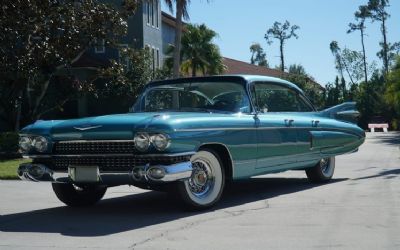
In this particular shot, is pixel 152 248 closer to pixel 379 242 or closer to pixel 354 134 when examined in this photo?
pixel 379 242

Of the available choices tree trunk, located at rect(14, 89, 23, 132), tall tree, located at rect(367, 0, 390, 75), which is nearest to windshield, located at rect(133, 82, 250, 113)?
tree trunk, located at rect(14, 89, 23, 132)

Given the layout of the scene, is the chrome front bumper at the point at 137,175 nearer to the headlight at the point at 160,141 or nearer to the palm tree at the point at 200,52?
the headlight at the point at 160,141

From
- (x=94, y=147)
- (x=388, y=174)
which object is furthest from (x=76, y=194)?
(x=388, y=174)

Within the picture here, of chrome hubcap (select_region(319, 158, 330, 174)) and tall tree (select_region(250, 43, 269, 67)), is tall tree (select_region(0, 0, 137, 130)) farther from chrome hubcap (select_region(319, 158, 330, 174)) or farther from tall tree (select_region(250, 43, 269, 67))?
tall tree (select_region(250, 43, 269, 67))

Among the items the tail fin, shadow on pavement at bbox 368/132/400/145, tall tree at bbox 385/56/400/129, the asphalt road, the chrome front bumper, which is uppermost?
tall tree at bbox 385/56/400/129

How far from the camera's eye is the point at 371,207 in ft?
24.1

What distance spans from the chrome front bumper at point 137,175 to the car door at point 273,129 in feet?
5.50

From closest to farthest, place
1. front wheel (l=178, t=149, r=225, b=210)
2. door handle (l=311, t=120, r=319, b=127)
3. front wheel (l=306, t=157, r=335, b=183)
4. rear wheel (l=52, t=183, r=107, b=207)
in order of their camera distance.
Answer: front wheel (l=178, t=149, r=225, b=210)
rear wheel (l=52, t=183, r=107, b=207)
door handle (l=311, t=120, r=319, b=127)
front wheel (l=306, t=157, r=335, b=183)

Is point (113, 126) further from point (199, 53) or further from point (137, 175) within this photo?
point (199, 53)

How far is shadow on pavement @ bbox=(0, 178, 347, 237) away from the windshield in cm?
124

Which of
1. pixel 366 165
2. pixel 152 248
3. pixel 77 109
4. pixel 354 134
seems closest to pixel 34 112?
pixel 77 109

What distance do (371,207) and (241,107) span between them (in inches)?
80.4

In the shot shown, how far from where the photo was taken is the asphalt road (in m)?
5.60

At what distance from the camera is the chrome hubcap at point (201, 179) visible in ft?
23.3
